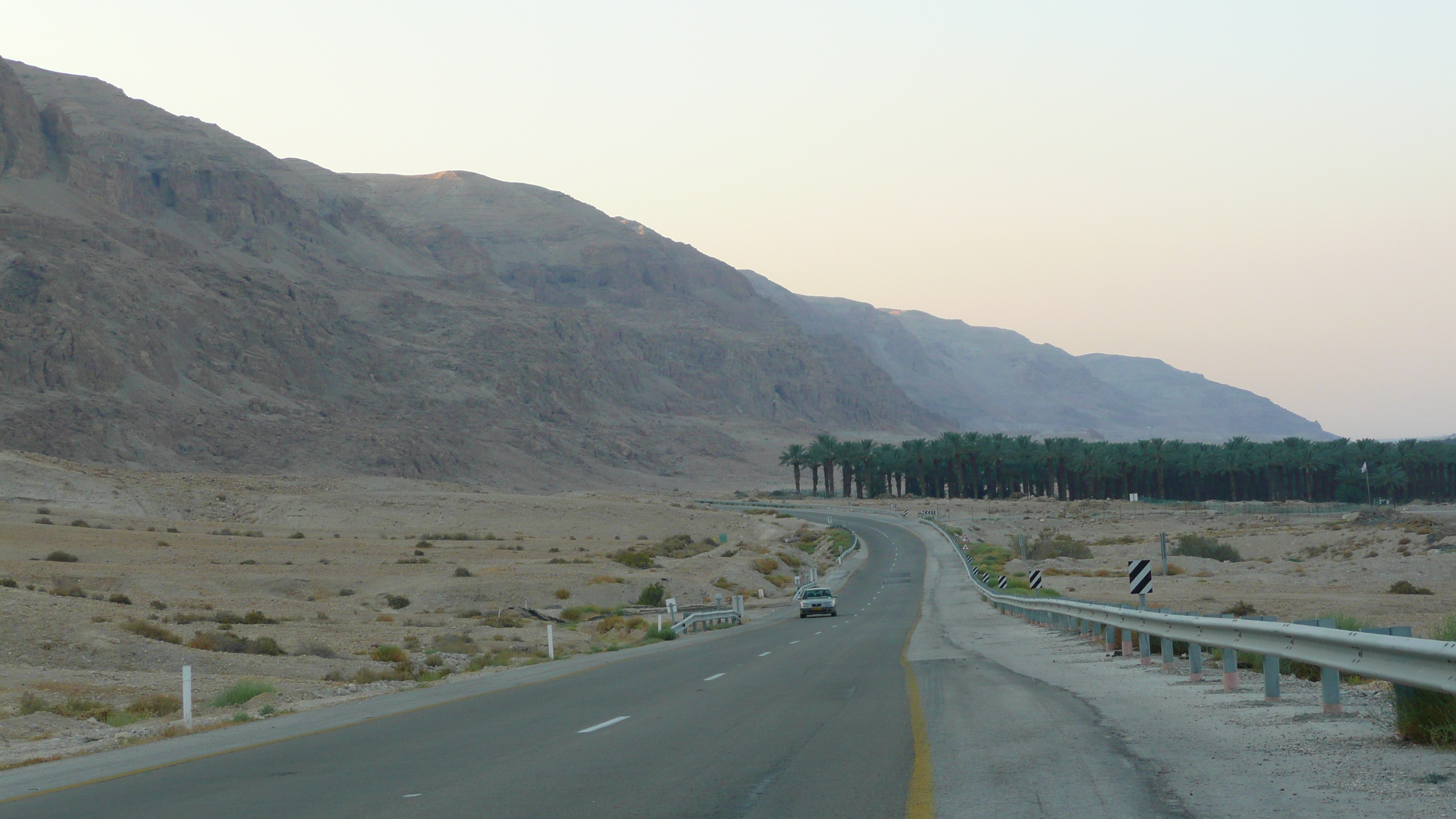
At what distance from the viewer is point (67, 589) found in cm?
4181

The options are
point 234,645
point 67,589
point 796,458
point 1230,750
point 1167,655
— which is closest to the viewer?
point 1230,750

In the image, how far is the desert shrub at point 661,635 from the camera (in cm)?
3825

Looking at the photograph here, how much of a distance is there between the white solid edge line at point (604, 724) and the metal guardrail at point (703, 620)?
24.7m

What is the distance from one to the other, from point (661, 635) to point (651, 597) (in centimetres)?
1821

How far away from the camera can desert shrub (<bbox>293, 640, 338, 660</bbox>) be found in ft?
97.2

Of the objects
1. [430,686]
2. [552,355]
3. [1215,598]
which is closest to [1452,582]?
[1215,598]

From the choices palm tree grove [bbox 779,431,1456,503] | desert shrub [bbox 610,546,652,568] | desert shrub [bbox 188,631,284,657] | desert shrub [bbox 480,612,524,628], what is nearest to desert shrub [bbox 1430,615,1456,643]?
desert shrub [bbox 188,631,284,657]

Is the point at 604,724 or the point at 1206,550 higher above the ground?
the point at 604,724

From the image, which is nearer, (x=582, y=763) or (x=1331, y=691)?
(x=1331, y=691)

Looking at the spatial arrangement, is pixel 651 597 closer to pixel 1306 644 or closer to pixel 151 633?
pixel 151 633

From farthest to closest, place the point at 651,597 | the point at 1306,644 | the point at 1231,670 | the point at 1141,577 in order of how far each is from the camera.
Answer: the point at 651,597 → the point at 1141,577 → the point at 1231,670 → the point at 1306,644

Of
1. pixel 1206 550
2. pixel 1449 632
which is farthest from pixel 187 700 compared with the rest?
pixel 1206 550

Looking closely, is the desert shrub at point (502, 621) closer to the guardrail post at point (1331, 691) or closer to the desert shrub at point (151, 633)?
the desert shrub at point (151, 633)

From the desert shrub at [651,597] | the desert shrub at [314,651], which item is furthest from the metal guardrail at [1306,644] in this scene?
the desert shrub at [651,597]
